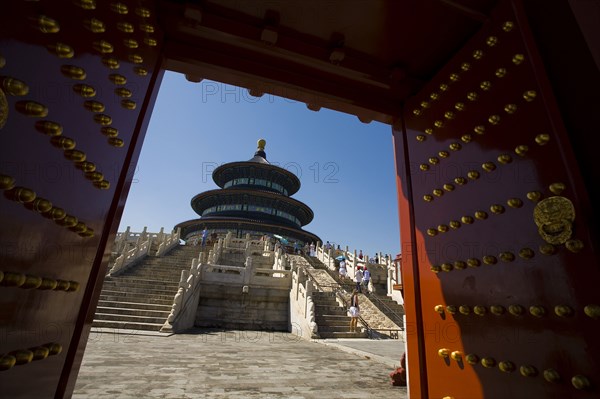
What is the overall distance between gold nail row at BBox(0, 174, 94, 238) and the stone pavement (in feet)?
8.79

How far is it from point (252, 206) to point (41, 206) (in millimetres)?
32987

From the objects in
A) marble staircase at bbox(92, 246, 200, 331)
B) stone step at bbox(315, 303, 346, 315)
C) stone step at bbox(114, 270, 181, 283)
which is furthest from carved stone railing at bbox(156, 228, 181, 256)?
stone step at bbox(315, 303, 346, 315)

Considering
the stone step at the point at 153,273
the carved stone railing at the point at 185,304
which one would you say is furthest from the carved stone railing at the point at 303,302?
the stone step at the point at 153,273

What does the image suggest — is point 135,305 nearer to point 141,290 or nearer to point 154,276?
point 141,290

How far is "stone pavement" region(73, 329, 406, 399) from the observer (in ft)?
11.5

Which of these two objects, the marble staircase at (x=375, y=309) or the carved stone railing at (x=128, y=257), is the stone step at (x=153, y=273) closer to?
the carved stone railing at (x=128, y=257)

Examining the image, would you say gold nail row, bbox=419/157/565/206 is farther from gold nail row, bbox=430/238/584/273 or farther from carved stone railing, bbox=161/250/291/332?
carved stone railing, bbox=161/250/291/332

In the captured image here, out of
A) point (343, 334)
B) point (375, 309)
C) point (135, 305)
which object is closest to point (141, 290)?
point (135, 305)

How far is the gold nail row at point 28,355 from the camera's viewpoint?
105cm

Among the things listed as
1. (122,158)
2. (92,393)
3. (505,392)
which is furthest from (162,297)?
(505,392)

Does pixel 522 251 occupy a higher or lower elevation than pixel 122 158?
lower

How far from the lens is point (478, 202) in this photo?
185 cm

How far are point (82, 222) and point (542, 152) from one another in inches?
92.0

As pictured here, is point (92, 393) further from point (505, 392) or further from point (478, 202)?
point (478, 202)
